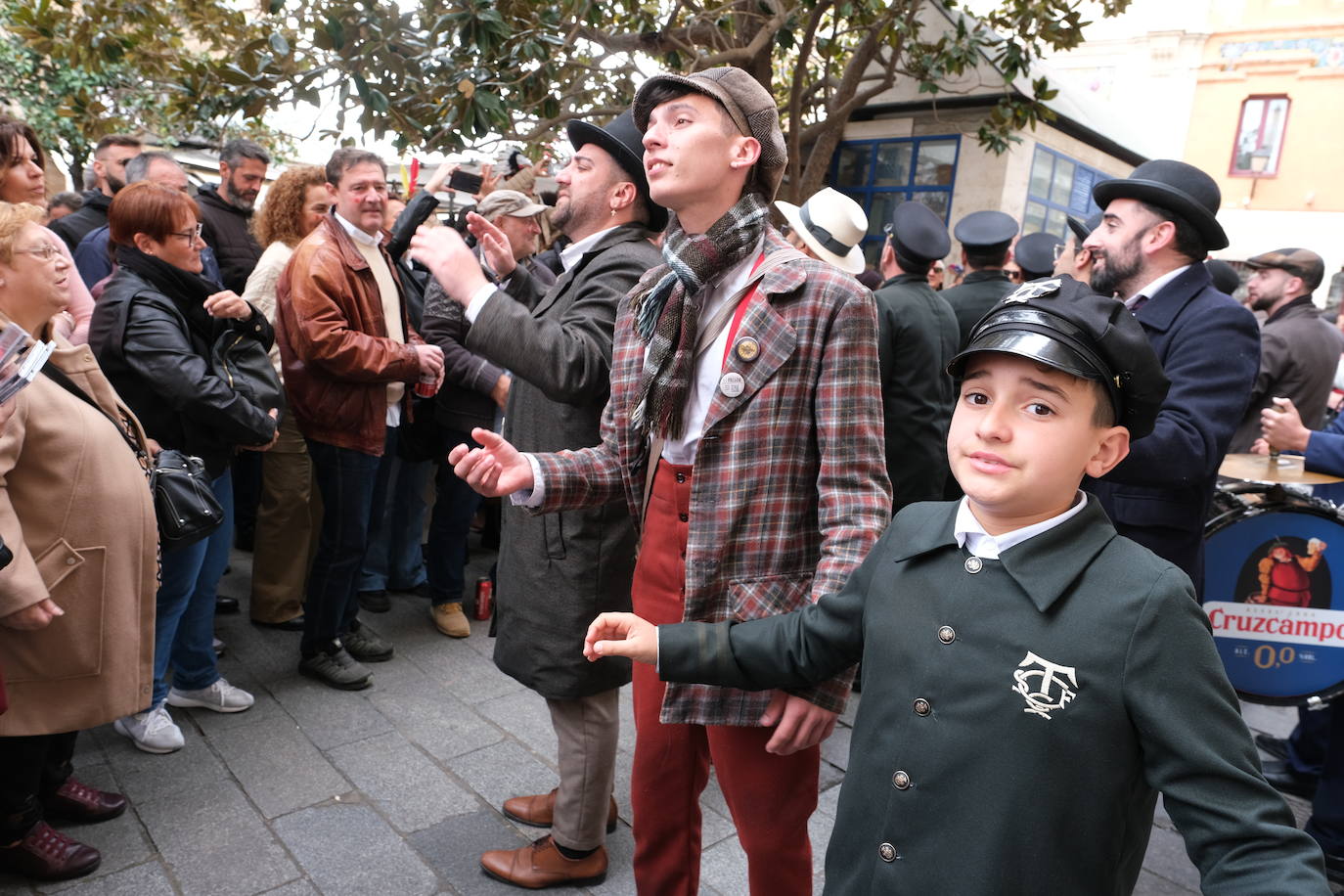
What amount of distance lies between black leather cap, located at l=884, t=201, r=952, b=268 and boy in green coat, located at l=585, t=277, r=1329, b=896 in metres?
2.93

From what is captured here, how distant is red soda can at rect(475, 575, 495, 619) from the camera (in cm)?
494

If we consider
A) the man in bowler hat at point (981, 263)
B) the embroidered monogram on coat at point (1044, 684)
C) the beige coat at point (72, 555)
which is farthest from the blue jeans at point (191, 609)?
the man in bowler hat at point (981, 263)

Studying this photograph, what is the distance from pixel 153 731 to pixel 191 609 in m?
0.49

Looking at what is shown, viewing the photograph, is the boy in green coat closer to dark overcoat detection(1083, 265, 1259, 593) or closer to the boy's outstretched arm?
the boy's outstretched arm

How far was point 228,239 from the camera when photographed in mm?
5223

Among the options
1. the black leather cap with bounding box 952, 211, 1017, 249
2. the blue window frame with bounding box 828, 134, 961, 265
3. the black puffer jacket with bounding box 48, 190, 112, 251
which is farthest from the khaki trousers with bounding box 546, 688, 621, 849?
the blue window frame with bounding box 828, 134, 961, 265

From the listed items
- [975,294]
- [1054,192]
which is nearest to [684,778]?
[975,294]

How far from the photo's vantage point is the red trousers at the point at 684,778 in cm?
200

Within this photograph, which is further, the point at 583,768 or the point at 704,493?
the point at 583,768

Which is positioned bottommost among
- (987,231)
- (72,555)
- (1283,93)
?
(72,555)

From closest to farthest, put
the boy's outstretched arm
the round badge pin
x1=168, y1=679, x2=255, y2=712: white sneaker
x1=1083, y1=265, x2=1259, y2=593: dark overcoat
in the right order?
the boy's outstretched arm, the round badge pin, x1=1083, y1=265, x2=1259, y2=593: dark overcoat, x1=168, y1=679, x2=255, y2=712: white sneaker

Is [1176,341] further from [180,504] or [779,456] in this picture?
[180,504]

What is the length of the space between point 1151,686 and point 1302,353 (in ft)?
16.7

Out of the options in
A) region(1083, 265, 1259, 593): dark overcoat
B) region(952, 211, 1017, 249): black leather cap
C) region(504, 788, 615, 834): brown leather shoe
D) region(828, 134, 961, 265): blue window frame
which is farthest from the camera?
region(828, 134, 961, 265): blue window frame
